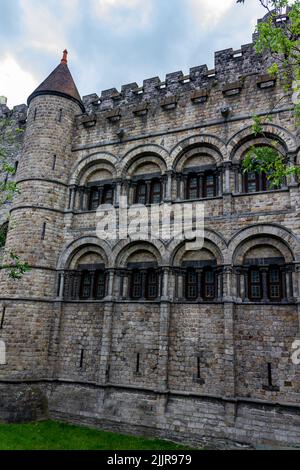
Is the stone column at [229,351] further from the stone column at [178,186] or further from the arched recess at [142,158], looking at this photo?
the arched recess at [142,158]

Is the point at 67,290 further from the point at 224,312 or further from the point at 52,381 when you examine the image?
the point at 224,312

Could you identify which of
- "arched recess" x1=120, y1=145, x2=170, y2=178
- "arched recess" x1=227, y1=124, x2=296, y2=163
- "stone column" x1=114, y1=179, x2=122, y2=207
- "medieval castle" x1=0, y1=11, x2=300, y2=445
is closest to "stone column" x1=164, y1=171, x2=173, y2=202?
"medieval castle" x1=0, y1=11, x2=300, y2=445

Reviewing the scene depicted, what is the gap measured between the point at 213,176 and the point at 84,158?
6.29 meters

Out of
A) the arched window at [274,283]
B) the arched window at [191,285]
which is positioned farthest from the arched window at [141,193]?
the arched window at [274,283]

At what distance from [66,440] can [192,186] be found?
10179 millimetres

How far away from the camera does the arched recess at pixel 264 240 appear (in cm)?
1135

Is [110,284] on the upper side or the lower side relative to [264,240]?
lower

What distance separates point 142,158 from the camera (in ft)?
49.7

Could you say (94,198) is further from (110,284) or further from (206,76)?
(206,76)

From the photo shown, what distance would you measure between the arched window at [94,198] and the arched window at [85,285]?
306 cm

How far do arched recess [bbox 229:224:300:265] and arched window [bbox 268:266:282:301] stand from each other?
606 millimetres

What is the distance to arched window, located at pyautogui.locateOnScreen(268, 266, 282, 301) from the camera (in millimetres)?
11508

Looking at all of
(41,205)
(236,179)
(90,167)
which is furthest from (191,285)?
(90,167)
